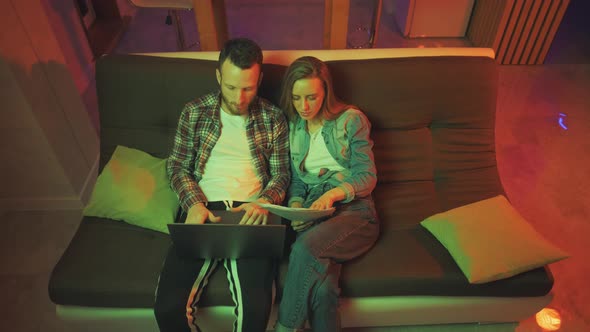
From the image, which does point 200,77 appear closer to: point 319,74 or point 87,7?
point 319,74

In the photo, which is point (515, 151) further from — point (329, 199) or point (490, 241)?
point (329, 199)

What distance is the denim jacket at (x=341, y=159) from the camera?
1.44 metres

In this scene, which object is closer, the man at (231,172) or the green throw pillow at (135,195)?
the man at (231,172)

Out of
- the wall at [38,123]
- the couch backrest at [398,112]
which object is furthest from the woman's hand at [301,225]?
the wall at [38,123]

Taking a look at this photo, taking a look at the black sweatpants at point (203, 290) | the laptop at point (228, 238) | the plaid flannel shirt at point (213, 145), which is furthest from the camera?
the plaid flannel shirt at point (213, 145)

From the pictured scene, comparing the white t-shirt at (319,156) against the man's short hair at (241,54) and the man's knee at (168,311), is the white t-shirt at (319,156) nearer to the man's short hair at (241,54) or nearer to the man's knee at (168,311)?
the man's short hair at (241,54)

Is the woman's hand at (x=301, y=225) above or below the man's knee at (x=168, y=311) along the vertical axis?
above

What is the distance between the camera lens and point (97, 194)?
1.53 metres

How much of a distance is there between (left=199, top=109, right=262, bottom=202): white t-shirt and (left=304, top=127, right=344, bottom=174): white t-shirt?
23 cm

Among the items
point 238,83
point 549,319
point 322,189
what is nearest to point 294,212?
point 322,189

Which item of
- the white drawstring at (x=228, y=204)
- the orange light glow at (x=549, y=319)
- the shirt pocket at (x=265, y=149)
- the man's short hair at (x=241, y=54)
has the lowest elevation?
the orange light glow at (x=549, y=319)

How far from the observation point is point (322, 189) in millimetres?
1511

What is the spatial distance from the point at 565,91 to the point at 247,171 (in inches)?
101

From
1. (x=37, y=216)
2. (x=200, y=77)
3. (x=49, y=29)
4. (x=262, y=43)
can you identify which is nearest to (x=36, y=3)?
(x=49, y=29)
